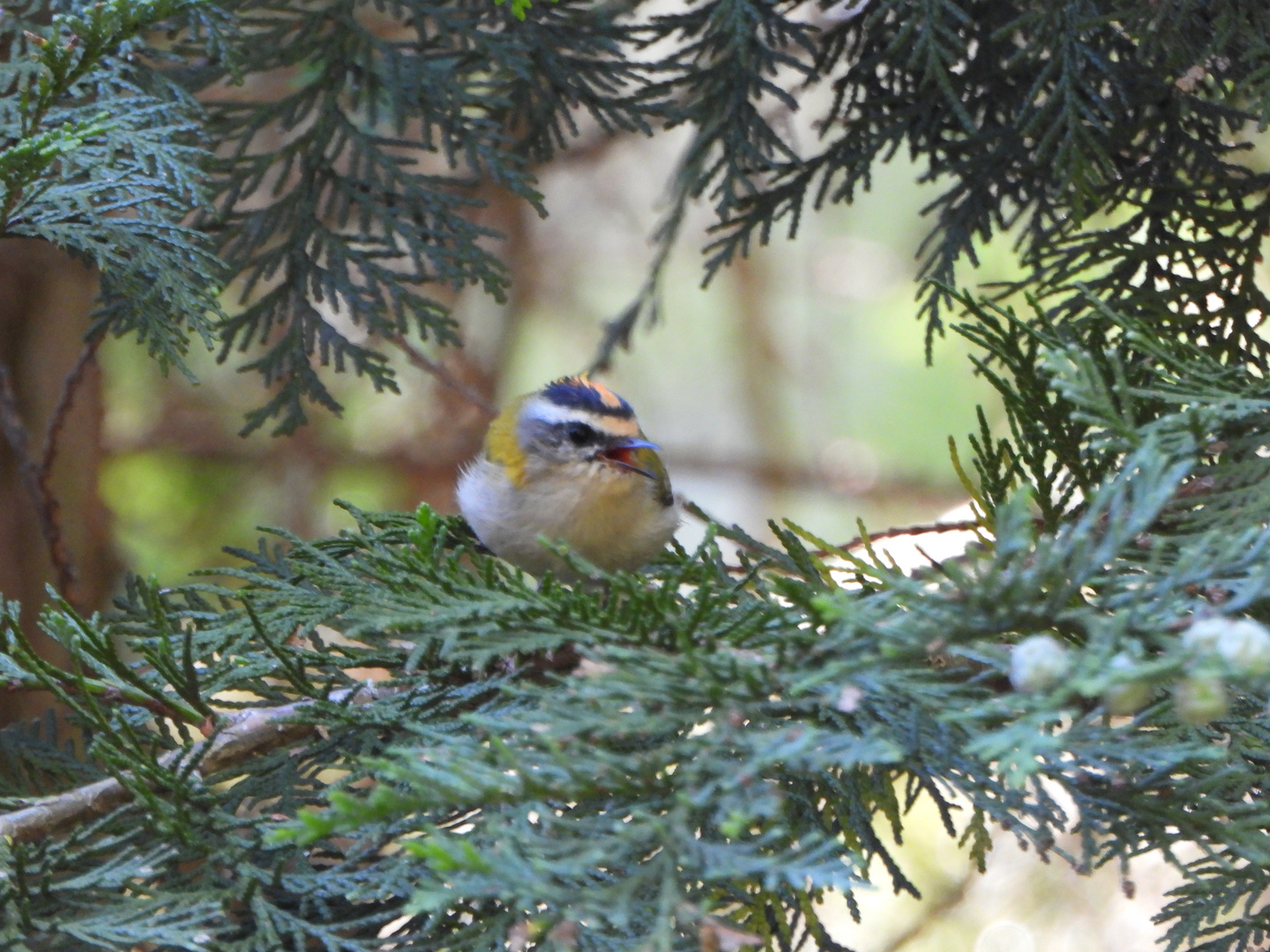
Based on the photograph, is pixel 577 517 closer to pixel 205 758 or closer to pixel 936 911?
pixel 205 758

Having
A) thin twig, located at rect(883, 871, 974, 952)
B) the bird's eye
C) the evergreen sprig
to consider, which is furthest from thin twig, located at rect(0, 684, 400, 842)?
thin twig, located at rect(883, 871, 974, 952)

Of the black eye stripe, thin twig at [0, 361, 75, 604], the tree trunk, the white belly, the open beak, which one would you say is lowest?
the white belly

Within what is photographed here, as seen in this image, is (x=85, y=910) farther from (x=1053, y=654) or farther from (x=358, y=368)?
(x=1053, y=654)

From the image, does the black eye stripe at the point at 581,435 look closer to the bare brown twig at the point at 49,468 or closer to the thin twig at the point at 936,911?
the bare brown twig at the point at 49,468

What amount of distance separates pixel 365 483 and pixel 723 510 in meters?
2.24

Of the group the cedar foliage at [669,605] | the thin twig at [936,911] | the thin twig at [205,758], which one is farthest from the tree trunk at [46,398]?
the thin twig at [936,911]

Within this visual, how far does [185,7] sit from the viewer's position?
142 centimetres

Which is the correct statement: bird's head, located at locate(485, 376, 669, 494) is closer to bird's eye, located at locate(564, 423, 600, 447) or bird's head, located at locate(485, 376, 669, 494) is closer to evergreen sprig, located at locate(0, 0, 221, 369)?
bird's eye, located at locate(564, 423, 600, 447)

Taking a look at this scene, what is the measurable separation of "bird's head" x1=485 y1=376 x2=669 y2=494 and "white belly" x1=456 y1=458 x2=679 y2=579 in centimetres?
3

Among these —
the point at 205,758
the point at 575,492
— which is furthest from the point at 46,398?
the point at 205,758

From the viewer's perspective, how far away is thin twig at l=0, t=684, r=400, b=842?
136 cm

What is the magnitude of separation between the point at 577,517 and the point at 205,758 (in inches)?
34.9

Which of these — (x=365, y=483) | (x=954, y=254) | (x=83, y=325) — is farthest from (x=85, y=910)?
(x=365, y=483)

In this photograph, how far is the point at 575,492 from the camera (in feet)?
7.18
